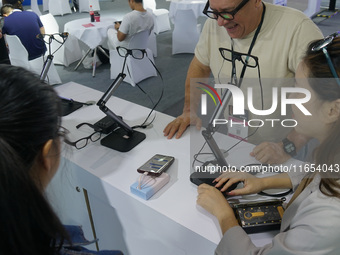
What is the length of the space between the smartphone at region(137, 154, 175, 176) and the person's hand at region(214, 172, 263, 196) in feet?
0.66

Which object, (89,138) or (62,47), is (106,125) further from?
(62,47)

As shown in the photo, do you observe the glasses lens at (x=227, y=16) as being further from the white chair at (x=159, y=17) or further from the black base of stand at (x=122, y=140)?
the white chair at (x=159, y=17)

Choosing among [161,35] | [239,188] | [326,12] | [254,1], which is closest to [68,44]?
[161,35]

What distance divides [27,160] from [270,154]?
89 cm

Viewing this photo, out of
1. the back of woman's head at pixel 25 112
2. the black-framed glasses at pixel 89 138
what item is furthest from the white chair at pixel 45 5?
the back of woman's head at pixel 25 112

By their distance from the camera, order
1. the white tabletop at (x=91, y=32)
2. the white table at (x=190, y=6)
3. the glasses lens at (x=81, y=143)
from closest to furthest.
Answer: the glasses lens at (x=81, y=143)
the white tabletop at (x=91, y=32)
the white table at (x=190, y=6)

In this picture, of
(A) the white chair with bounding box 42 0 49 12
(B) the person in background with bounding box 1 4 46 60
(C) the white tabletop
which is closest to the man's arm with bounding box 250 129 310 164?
(B) the person in background with bounding box 1 4 46 60

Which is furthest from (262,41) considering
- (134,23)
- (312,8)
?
(312,8)

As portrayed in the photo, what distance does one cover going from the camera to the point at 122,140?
1366mm

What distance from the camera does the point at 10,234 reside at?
48 cm

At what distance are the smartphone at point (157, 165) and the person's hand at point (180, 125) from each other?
0.19m

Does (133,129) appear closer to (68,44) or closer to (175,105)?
(175,105)

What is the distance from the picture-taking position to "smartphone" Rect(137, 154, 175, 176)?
113 centimetres

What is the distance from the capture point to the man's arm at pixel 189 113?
1418mm
